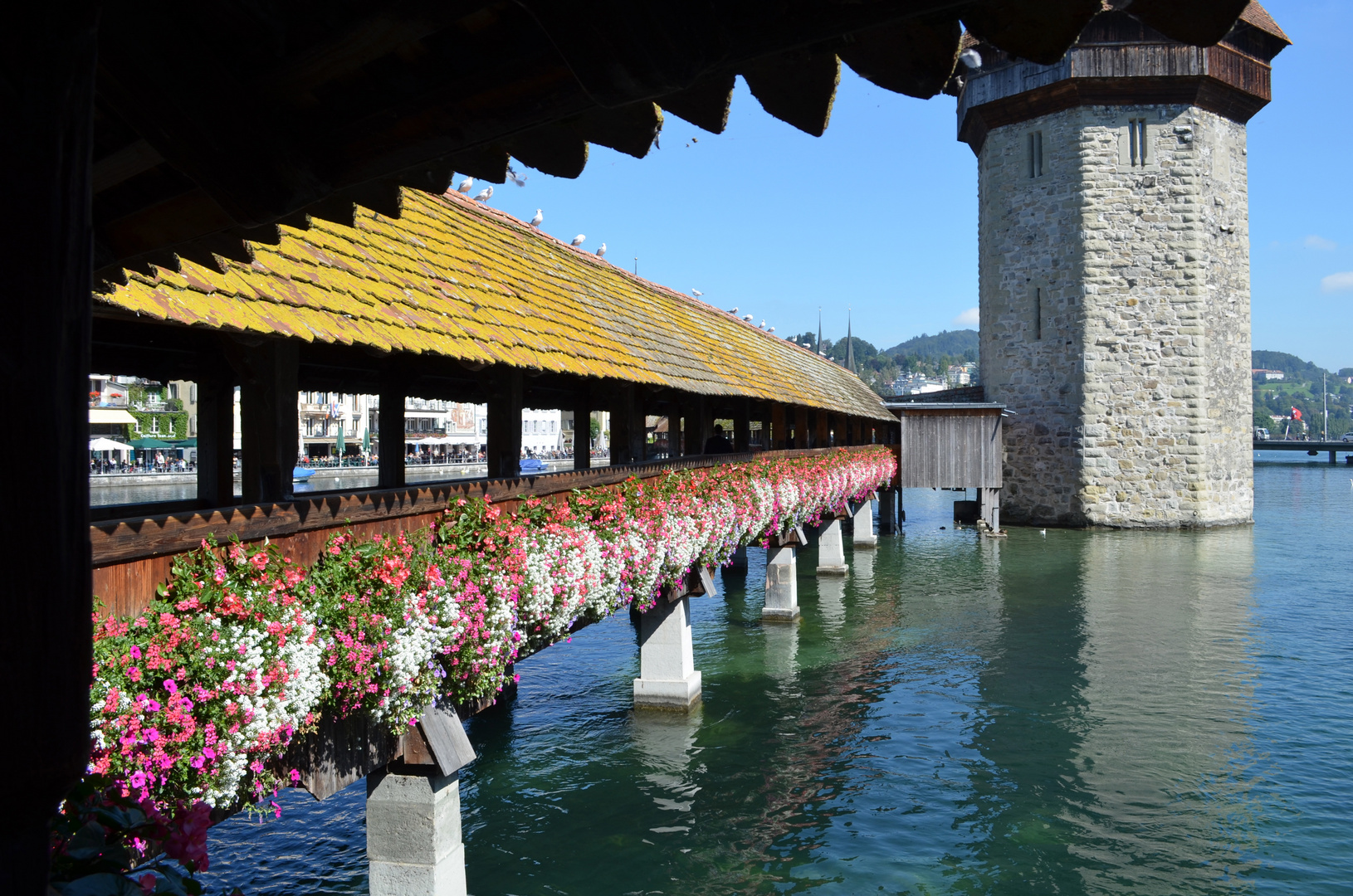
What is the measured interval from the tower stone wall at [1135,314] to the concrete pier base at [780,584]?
50.4 ft

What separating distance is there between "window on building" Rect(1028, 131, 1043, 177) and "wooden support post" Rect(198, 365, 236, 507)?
2856cm

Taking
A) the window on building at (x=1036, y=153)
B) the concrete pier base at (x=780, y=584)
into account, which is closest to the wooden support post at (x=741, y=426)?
the concrete pier base at (x=780, y=584)

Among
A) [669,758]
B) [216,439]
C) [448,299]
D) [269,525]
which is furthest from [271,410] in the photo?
[669,758]

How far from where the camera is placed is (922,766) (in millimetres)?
10594

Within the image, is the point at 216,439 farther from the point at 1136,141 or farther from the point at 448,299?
the point at 1136,141

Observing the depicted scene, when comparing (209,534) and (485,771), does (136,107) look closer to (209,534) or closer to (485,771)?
(209,534)

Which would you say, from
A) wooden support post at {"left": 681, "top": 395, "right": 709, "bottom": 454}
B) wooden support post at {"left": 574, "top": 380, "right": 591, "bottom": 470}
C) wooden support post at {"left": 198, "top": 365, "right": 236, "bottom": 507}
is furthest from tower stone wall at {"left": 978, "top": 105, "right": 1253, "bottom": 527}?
wooden support post at {"left": 198, "top": 365, "right": 236, "bottom": 507}

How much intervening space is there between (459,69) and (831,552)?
22122mm

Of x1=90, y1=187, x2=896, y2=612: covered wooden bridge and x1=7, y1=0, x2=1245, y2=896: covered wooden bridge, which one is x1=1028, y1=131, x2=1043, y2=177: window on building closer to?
x1=90, y1=187, x2=896, y2=612: covered wooden bridge

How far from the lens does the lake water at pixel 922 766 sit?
8258 mm

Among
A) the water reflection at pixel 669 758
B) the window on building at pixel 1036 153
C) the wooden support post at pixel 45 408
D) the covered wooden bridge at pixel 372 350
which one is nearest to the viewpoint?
the wooden support post at pixel 45 408

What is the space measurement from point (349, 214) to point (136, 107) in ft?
3.54

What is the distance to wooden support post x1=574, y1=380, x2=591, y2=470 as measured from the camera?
32.0 ft

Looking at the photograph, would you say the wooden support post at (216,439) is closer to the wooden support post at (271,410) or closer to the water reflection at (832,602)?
the wooden support post at (271,410)
